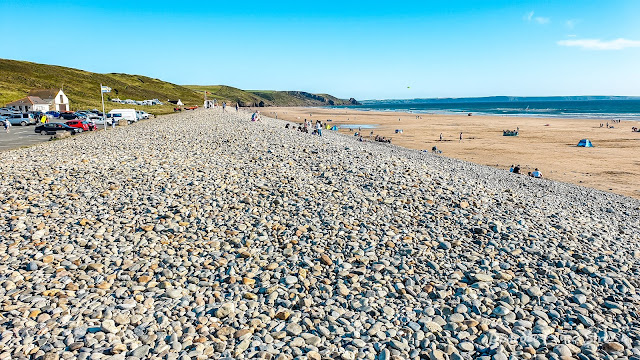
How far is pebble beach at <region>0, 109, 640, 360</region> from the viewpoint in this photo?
22.9 feet

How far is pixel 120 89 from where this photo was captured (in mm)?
151875

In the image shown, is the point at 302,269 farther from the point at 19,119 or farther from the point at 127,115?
the point at 19,119

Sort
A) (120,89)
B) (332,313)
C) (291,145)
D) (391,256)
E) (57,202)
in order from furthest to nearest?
(120,89), (291,145), (57,202), (391,256), (332,313)

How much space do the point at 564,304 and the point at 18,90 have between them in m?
127

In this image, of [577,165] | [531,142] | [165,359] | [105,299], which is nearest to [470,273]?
[165,359]

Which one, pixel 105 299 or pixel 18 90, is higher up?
pixel 18 90

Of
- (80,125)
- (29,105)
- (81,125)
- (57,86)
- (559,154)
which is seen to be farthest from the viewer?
(57,86)

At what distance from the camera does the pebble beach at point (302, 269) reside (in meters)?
6.96

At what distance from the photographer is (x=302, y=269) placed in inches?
372

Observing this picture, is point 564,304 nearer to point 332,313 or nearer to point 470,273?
point 470,273

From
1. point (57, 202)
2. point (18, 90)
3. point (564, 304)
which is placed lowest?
point (564, 304)

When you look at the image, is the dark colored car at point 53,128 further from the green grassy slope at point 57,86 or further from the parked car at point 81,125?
the green grassy slope at point 57,86

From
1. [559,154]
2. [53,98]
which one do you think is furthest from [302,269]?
[53,98]

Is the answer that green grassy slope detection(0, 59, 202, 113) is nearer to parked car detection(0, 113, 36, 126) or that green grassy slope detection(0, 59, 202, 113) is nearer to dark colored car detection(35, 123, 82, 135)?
parked car detection(0, 113, 36, 126)
